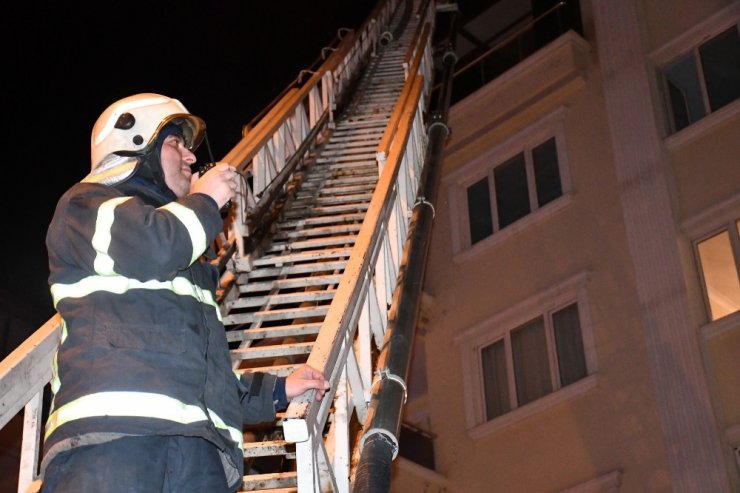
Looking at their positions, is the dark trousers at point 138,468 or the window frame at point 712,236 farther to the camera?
the window frame at point 712,236

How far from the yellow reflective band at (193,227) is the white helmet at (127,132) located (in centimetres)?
39

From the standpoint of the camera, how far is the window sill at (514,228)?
1308 cm

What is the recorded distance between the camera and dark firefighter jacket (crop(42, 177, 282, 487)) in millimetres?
2629

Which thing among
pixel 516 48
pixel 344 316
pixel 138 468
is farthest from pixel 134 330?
pixel 516 48

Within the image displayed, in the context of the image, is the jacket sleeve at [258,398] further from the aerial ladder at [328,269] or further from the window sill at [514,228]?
the window sill at [514,228]

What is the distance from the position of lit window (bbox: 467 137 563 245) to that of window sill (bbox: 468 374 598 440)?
3.04 metres

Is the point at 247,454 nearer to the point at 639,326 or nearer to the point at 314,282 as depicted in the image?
the point at 314,282

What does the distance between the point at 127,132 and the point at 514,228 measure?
10527 mm

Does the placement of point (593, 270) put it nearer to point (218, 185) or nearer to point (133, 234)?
point (218, 185)

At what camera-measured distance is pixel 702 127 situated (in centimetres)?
1176

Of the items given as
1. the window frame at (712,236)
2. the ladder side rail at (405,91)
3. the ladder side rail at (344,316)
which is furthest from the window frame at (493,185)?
the ladder side rail at (344,316)

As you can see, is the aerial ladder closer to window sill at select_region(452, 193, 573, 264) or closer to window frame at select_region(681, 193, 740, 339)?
window sill at select_region(452, 193, 573, 264)

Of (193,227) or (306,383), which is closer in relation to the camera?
(193,227)

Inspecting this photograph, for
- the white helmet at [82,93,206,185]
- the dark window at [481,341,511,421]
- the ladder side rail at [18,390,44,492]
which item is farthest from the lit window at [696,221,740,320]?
the ladder side rail at [18,390,44,492]
